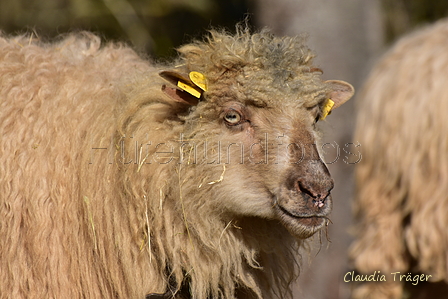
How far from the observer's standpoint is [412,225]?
11.7ft

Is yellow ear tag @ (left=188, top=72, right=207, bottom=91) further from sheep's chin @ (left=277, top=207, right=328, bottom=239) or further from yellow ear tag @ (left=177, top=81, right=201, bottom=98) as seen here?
sheep's chin @ (left=277, top=207, right=328, bottom=239)

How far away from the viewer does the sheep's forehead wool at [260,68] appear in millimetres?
2799

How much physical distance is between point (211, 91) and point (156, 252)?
3.09 feet

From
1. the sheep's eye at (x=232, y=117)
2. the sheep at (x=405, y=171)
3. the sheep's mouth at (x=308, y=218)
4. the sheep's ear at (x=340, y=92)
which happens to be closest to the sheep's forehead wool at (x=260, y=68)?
the sheep's eye at (x=232, y=117)

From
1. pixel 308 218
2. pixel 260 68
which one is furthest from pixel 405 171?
pixel 260 68

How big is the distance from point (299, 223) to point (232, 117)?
66 centimetres

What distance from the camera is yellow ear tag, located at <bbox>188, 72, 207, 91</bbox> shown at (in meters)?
2.80

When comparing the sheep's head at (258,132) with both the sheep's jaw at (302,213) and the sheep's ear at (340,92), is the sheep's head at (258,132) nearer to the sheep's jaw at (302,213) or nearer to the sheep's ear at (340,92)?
the sheep's jaw at (302,213)

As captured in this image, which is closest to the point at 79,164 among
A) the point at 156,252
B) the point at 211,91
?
the point at 156,252

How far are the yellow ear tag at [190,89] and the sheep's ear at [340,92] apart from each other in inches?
35.0

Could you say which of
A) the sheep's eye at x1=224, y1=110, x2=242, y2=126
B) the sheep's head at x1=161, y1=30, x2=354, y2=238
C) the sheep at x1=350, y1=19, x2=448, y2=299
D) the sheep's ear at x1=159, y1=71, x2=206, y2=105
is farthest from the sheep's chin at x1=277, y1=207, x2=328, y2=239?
the sheep at x1=350, y1=19, x2=448, y2=299

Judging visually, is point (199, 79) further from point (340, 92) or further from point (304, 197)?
point (340, 92)

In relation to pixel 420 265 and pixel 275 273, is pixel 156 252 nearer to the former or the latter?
pixel 275 273

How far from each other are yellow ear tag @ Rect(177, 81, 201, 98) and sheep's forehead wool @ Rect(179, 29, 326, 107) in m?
0.08
